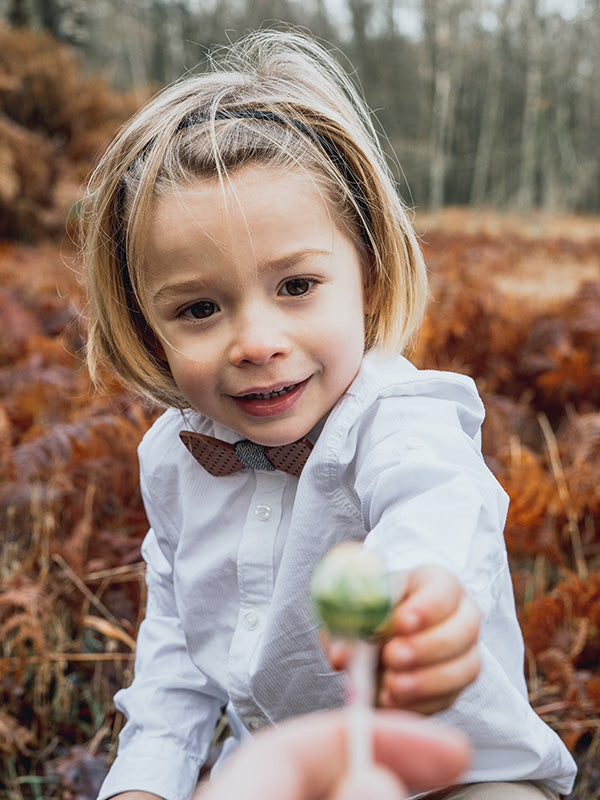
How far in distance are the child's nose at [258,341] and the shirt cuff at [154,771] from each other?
98cm

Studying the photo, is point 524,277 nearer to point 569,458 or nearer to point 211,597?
point 569,458

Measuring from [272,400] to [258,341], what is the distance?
0.51 ft

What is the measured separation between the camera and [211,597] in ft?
5.59

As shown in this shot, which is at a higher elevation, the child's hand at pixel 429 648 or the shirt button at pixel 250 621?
→ the child's hand at pixel 429 648

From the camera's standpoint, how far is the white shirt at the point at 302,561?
1067 mm

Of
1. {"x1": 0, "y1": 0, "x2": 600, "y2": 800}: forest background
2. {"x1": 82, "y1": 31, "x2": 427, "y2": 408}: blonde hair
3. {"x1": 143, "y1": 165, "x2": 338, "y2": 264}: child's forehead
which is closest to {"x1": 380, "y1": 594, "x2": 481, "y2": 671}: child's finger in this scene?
{"x1": 143, "y1": 165, "x2": 338, "y2": 264}: child's forehead

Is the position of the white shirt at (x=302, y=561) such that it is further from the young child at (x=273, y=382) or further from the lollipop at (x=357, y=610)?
the lollipop at (x=357, y=610)

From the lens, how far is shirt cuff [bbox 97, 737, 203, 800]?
5.54 feet

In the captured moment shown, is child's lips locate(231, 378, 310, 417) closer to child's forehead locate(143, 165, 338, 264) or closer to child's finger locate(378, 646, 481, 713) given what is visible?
child's forehead locate(143, 165, 338, 264)

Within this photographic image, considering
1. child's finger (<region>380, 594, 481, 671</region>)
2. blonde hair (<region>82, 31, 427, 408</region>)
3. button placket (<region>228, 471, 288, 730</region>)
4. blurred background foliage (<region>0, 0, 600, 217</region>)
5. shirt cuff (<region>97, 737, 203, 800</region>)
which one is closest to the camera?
child's finger (<region>380, 594, 481, 671</region>)

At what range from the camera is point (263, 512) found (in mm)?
1605

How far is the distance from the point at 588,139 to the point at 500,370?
3126cm

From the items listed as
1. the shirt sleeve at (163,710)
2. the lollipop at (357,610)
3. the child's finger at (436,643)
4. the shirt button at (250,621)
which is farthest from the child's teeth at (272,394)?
the lollipop at (357,610)

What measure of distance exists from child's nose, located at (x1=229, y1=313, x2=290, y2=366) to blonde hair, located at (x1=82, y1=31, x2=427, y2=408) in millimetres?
266
